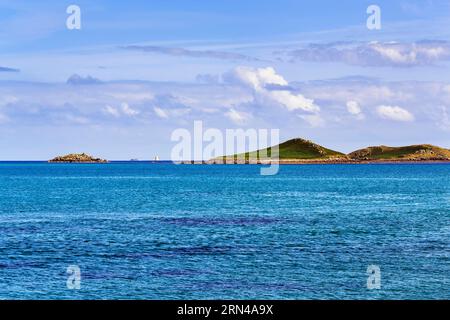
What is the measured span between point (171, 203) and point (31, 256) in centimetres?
6398

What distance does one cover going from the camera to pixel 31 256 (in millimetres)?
52656

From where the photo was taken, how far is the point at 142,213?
9662cm

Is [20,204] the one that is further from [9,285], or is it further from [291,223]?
[9,285]
